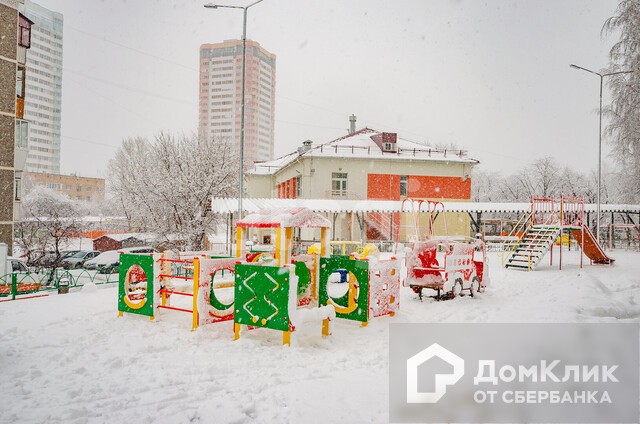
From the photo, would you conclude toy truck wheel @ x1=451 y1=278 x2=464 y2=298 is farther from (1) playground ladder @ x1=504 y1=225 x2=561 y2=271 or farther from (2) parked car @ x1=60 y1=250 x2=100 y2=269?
Result: (2) parked car @ x1=60 y1=250 x2=100 y2=269

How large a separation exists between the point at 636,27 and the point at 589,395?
23151 mm

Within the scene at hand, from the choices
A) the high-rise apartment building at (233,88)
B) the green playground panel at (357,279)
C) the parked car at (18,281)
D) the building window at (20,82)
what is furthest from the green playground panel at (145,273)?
the high-rise apartment building at (233,88)

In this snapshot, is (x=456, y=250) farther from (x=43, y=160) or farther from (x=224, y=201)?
(x=43, y=160)

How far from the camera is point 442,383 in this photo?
5.54 metres

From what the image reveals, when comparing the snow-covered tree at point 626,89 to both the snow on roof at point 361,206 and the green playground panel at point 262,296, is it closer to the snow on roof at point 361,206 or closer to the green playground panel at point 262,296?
the snow on roof at point 361,206

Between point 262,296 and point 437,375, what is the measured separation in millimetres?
3150

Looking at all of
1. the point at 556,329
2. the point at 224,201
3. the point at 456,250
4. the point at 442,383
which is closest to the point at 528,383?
the point at 442,383

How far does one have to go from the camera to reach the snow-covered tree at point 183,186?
1044 inches

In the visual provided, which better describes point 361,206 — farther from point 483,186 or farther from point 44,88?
point 44,88

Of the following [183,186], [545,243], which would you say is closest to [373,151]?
[183,186]

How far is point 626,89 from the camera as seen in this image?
78.3 ft

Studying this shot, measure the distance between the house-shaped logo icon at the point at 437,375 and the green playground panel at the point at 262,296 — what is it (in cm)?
226

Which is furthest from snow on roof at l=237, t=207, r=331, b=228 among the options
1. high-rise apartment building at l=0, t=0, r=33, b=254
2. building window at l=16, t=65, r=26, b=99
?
building window at l=16, t=65, r=26, b=99

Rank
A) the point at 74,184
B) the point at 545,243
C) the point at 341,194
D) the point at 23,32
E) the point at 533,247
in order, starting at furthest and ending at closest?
the point at 74,184
the point at 341,194
the point at 23,32
the point at 533,247
the point at 545,243
